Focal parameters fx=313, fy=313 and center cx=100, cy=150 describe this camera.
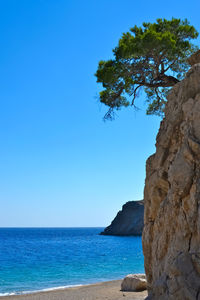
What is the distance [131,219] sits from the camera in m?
92.8

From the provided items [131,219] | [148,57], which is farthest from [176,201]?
[131,219]

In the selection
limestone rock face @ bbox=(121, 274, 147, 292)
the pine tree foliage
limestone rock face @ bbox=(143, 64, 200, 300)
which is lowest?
limestone rock face @ bbox=(121, 274, 147, 292)

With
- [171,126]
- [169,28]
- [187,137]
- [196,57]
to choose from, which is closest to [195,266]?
[187,137]

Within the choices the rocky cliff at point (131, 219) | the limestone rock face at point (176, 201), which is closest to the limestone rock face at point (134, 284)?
the limestone rock face at point (176, 201)

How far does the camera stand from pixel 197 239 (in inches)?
257

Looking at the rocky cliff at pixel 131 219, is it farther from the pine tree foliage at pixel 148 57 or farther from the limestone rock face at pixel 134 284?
the pine tree foliage at pixel 148 57

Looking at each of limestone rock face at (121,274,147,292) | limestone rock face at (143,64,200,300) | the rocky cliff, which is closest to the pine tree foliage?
limestone rock face at (143,64,200,300)

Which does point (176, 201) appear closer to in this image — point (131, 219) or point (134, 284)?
point (134, 284)

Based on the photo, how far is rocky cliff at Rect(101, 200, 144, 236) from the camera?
8875 cm

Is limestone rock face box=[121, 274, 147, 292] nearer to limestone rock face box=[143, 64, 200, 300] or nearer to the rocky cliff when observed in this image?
limestone rock face box=[143, 64, 200, 300]

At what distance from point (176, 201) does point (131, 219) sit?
87642 millimetres

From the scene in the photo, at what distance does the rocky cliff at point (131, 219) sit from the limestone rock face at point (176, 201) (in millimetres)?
78496

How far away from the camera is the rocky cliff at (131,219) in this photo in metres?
88.8

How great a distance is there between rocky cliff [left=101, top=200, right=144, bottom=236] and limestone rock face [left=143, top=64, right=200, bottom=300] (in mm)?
78496
